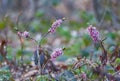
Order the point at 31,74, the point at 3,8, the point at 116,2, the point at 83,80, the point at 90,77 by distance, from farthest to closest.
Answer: the point at 3,8
the point at 116,2
the point at 31,74
the point at 90,77
the point at 83,80

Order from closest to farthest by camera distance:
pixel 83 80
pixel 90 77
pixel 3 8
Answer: pixel 83 80 → pixel 90 77 → pixel 3 8

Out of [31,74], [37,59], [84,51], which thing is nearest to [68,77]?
[37,59]

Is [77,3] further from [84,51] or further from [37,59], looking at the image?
[37,59]

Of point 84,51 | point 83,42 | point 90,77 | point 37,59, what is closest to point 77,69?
point 90,77

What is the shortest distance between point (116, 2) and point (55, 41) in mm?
1188

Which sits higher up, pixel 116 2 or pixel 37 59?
pixel 116 2

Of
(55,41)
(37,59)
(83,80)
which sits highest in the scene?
(55,41)

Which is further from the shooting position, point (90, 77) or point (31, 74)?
point (31, 74)

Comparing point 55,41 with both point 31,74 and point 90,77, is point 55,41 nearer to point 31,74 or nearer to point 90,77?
point 31,74

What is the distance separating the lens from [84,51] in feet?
13.1

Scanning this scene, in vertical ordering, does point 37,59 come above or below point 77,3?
below

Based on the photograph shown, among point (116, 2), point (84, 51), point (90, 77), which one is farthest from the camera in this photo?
point (116, 2)

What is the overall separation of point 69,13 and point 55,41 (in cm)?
411

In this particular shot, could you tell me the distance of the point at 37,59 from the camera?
2.19m
